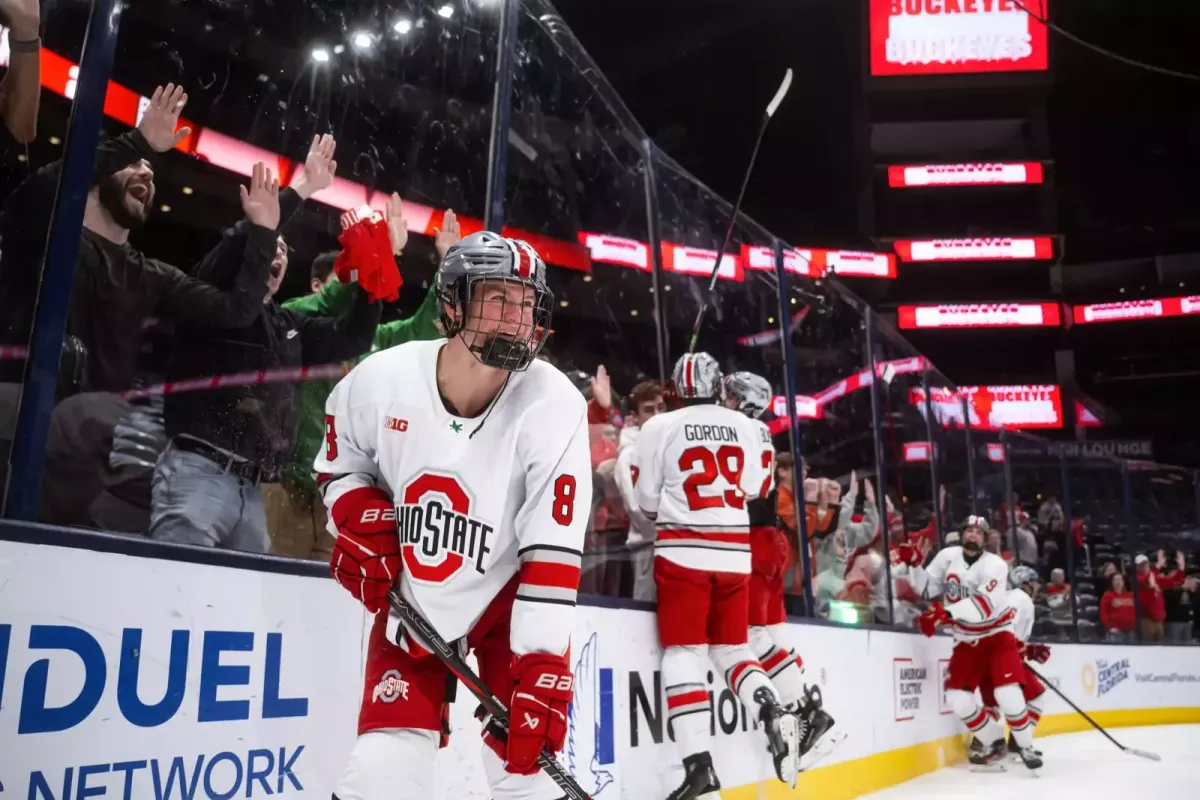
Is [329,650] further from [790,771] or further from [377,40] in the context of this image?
[790,771]

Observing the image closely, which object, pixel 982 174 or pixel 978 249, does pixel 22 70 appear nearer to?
pixel 982 174

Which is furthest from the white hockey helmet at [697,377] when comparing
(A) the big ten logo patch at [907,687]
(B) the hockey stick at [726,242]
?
(A) the big ten logo patch at [907,687]

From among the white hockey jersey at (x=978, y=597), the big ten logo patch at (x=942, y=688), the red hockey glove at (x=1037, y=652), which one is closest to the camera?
the white hockey jersey at (x=978, y=597)

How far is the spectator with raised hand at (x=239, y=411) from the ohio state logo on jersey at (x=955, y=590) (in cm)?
466

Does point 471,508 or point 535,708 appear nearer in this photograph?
point 535,708

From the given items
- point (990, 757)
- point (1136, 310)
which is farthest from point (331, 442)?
point (1136, 310)

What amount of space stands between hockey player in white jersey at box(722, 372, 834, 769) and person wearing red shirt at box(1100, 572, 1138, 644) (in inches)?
295

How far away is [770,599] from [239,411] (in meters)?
2.57

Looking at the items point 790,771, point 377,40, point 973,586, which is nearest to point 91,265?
point 377,40

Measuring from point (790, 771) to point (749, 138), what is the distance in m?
16.7

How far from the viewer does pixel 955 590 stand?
20.4 feet

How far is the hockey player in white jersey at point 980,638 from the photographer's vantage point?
6.01 meters

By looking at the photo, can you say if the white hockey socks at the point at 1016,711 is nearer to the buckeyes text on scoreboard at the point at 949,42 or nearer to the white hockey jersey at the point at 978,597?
the white hockey jersey at the point at 978,597

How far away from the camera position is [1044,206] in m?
20.5
